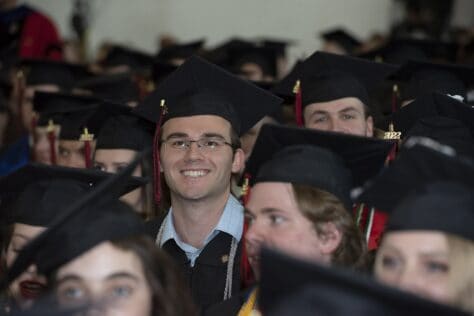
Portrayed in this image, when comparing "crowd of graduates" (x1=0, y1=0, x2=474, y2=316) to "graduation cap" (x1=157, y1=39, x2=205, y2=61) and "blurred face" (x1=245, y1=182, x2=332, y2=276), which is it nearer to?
"blurred face" (x1=245, y1=182, x2=332, y2=276)

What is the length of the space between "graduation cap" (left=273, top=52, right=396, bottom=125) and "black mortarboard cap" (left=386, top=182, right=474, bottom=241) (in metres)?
2.20

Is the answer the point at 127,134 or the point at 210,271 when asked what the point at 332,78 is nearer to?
the point at 127,134

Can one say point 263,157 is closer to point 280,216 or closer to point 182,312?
point 280,216

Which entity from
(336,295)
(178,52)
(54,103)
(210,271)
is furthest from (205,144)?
(178,52)

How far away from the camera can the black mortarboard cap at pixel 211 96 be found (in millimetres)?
4406

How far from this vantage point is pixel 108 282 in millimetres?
2834

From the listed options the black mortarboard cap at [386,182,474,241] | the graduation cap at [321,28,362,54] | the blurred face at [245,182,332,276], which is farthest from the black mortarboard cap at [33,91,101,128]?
the black mortarboard cap at [386,182,474,241]

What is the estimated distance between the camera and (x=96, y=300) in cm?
278

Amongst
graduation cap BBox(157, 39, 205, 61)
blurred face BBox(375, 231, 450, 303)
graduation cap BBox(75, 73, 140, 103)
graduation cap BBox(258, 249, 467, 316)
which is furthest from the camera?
graduation cap BBox(157, 39, 205, 61)

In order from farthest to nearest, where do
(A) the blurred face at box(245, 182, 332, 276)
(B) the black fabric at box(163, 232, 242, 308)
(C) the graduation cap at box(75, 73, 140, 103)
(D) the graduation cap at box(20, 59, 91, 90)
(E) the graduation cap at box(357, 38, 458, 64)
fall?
(D) the graduation cap at box(20, 59, 91, 90), (E) the graduation cap at box(357, 38, 458, 64), (C) the graduation cap at box(75, 73, 140, 103), (B) the black fabric at box(163, 232, 242, 308), (A) the blurred face at box(245, 182, 332, 276)

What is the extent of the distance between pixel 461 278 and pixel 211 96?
6.65ft

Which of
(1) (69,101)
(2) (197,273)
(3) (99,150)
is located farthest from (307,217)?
(1) (69,101)

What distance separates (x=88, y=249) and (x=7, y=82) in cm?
536

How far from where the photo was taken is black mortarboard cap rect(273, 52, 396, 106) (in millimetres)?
5074
